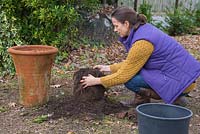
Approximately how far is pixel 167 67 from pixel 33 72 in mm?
1469

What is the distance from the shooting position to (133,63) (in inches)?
171

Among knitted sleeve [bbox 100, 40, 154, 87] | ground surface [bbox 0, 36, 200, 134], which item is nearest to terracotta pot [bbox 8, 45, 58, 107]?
ground surface [bbox 0, 36, 200, 134]

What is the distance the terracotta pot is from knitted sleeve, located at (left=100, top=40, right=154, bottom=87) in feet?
2.62

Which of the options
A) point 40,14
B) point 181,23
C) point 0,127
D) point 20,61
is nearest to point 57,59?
point 40,14

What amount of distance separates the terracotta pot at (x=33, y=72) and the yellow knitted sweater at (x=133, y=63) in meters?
Result: 0.80

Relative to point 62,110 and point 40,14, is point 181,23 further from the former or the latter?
point 62,110

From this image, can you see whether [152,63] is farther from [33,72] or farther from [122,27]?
[33,72]

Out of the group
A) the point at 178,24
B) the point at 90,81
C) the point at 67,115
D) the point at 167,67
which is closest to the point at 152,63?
the point at 167,67

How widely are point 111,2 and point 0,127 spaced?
532cm

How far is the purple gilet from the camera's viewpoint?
4414 millimetres

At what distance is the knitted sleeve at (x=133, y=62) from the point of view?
14.1 feet

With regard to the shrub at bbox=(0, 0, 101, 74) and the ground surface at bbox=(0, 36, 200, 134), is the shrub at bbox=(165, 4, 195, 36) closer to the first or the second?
the shrub at bbox=(0, 0, 101, 74)

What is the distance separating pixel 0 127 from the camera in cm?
446

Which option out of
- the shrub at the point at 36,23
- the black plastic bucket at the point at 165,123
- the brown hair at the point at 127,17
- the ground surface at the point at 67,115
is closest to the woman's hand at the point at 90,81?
the ground surface at the point at 67,115
